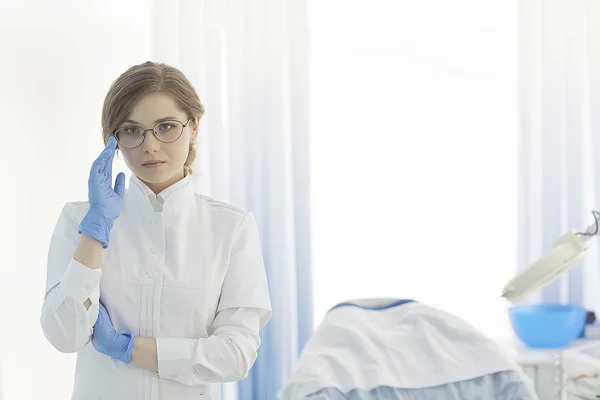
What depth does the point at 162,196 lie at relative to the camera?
1423 millimetres

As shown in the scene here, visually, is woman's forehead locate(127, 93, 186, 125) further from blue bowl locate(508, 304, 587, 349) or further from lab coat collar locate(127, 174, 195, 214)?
blue bowl locate(508, 304, 587, 349)

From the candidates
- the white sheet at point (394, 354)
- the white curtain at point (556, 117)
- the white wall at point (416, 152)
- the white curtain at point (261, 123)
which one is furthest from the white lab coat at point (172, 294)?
the white curtain at point (556, 117)

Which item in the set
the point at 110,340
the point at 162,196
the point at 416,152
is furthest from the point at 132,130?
the point at 416,152

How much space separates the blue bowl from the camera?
7.88ft

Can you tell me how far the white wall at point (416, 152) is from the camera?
2672mm

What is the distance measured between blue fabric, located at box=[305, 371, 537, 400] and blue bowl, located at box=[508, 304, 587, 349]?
0.83 meters

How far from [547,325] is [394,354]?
2.98 ft

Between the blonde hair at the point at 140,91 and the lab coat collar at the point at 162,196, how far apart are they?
11 cm

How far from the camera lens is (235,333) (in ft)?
4.42

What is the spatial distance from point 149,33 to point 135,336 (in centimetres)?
148

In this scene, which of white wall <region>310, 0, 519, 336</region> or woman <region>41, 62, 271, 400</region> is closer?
woman <region>41, 62, 271, 400</region>

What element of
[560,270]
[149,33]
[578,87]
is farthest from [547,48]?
[149,33]

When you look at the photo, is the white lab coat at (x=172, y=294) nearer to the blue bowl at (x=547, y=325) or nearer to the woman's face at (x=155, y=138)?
the woman's face at (x=155, y=138)

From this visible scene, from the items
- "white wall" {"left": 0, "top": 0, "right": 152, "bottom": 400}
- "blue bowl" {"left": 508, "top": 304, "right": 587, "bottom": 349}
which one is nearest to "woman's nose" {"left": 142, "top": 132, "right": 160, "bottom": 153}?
"white wall" {"left": 0, "top": 0, "right": 152, "bottom": 400}
